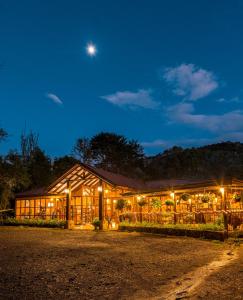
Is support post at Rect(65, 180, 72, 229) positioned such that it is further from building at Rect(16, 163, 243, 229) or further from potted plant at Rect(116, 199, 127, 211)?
potted plant at Rect(116, 199, 127, 211)

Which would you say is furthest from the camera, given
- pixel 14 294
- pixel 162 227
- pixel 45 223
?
pixel 45 223

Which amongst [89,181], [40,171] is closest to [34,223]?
[89,181]

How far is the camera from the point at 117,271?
7336 mm

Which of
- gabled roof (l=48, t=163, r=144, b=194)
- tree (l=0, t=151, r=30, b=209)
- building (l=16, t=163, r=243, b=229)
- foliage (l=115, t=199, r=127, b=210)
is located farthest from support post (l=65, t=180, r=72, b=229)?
tree (l=0, t=151, r=30, b=209)

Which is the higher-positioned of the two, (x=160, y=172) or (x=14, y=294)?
(x=160, y=172)

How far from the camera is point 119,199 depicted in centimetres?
2212

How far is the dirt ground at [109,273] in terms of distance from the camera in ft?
18.2

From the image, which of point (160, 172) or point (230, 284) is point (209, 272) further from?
point (160, 172)

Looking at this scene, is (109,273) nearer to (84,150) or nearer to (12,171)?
(12,171)

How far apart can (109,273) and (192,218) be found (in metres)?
12.3

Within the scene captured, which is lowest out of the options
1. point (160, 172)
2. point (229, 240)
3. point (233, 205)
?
point (229, 240)

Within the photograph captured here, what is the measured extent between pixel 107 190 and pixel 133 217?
3.30 meters

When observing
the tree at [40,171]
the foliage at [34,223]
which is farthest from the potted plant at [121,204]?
the tree at [40,171]

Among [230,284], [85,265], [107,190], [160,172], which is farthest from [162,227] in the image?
[160,172]
